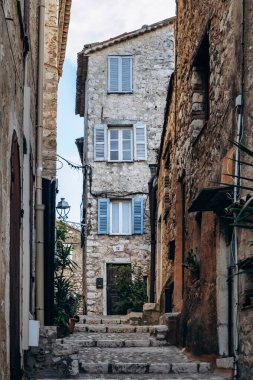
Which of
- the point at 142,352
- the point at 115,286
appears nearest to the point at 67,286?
the point at 142,352

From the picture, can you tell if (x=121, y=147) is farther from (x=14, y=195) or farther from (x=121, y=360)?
(x=14, y=195)

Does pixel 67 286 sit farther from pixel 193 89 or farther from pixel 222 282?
pixel 222 282

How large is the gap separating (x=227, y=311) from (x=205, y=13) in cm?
443

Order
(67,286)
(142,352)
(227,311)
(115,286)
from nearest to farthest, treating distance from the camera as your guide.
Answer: (227,311) → (142,352) → (67,286) → (115,286)

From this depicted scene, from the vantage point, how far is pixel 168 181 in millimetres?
17641

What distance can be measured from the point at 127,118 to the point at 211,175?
17344 millimetres

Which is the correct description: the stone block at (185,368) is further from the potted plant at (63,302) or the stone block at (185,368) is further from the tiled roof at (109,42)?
the tiled roof at (109,42)

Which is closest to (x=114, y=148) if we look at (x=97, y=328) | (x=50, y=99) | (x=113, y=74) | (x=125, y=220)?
(x=125, y=220)

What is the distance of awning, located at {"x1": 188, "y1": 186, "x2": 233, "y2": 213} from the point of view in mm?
9305

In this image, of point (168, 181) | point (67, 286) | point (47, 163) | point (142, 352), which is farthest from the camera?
point (168, 181)

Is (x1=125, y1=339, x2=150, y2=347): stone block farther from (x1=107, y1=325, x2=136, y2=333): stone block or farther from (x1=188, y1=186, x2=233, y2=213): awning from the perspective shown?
(x1=188, y1=186, x2=233, y2=213): awning

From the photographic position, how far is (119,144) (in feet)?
92.5

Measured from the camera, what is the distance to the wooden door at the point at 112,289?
26733mm

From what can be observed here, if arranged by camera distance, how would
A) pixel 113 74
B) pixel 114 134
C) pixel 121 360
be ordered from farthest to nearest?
pixel 113 74 < pixel 114 134 < pixel 121 360
